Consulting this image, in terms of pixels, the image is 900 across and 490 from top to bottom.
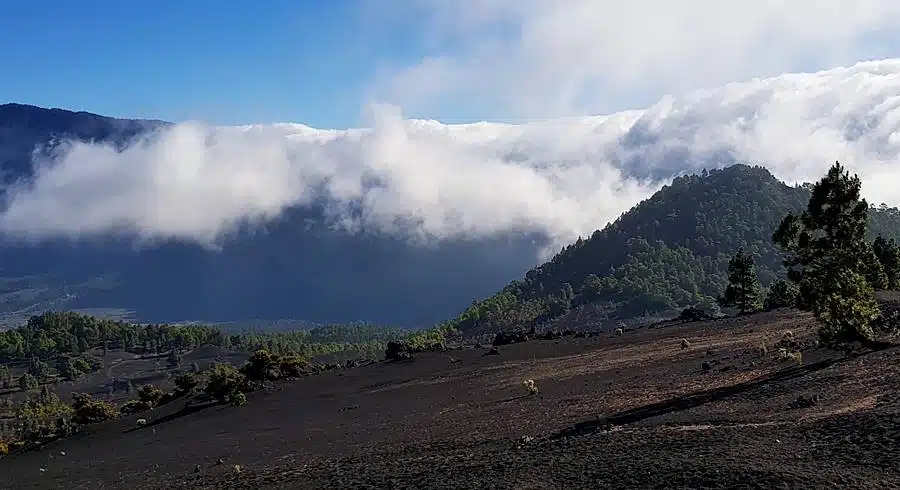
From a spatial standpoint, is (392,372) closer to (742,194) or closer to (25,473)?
(25,473)

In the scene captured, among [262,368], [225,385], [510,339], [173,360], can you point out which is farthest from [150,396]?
[173,360]

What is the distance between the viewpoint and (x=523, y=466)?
1605 centimetres

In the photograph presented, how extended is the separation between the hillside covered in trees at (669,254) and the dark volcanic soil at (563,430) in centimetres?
9018

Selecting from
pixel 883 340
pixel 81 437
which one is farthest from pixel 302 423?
pixel 883 340

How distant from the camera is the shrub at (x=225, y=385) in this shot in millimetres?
50156

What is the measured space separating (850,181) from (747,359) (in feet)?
26.0

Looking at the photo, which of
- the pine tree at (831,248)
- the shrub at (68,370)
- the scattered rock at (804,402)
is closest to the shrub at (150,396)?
the pine tree at (831,248)

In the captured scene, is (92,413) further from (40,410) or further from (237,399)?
(40,410)

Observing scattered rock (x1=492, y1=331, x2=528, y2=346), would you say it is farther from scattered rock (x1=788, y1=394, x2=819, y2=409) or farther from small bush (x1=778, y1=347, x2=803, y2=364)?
scattered rock (x1=788, y1=394, x2=819, y2=409)

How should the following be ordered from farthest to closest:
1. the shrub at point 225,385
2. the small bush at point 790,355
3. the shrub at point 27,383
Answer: the shrub at point 27,383 → the shrub at point 225,385 → the small bush at point 790,355

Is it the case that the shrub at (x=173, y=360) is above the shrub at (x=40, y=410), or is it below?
above

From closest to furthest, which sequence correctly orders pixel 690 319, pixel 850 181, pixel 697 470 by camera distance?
1. pixel 697 470
2. pixel 850 181
3. pixel 690 319

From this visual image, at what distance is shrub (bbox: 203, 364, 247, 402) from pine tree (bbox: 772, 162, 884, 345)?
36377 millimetres

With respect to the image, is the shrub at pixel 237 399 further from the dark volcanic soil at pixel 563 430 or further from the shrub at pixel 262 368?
the shrub at pixel 262 368
